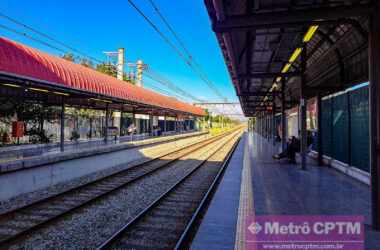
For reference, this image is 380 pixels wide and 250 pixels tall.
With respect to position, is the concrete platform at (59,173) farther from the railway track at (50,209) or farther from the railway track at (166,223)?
the railway track at (166,223)

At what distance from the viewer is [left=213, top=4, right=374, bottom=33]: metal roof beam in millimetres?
5422

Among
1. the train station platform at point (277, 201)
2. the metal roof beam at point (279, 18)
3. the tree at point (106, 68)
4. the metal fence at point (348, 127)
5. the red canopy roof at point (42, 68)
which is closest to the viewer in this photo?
the train station platform at point (277, 201)

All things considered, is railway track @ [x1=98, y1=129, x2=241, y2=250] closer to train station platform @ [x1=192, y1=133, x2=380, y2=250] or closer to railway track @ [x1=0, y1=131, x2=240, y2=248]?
train station platform @ [x1=192, y1=133, x2=380, y2=250]

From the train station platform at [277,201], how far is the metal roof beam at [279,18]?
3549 mm

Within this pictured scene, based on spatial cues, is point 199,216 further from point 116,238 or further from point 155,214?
point 116,238

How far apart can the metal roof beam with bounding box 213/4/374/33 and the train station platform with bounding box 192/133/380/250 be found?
3549 mm

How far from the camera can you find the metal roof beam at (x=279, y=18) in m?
5.42

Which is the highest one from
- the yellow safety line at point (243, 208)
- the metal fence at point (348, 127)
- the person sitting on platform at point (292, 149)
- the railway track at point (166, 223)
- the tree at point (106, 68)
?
the tree at point (106, 68)

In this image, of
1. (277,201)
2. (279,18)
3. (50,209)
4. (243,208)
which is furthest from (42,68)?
(277,201)

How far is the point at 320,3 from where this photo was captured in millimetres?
5863

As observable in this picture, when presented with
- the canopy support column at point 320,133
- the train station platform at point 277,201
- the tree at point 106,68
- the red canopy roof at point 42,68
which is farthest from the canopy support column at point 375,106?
the tree at point 106,68

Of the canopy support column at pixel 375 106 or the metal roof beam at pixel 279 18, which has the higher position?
the metal roof beam at pixel 279 18

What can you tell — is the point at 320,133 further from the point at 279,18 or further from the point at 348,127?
the point at 279,18

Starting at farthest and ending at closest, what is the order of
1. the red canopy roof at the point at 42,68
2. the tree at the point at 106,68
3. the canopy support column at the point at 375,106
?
the tree at the point at 106,68 → the red canopy roof at the point at 42,68 → the canopy support column at the point at 375,106
